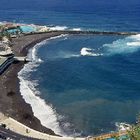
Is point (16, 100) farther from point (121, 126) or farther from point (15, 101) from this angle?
point (121, 126)

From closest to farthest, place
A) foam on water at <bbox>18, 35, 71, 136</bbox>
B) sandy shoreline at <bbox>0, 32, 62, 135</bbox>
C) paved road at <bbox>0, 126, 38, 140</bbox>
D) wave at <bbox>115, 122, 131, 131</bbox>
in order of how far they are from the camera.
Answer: paved road at <bbox>0, 126, 38, 140</bbox>, wave at <bbox>115, 122, 131, 131</bbox>, foam on water at <bbox>18, 35, 71, 136</bbox>, sandy shoreline at <bbox>0, 32, 62, 135</bbox>

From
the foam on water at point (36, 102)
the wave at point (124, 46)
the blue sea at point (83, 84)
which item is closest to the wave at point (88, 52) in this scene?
the blue sea at point (83, 84)

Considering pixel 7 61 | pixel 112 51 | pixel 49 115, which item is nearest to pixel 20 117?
pixel 49 115

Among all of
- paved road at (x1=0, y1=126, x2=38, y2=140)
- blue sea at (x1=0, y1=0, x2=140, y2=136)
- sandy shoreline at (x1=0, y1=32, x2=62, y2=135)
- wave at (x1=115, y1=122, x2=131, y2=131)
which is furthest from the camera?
blue sea at (x1=0, y1=0, x2=140, y2=136)

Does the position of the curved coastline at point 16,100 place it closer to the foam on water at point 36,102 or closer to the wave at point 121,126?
the foam on water at point 36,102

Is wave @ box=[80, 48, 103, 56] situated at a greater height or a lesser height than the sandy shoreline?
greater

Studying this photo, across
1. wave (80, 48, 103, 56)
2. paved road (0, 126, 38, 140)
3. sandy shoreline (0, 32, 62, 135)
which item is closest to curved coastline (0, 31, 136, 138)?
sandy shoreline (0, 32, 62, 135)

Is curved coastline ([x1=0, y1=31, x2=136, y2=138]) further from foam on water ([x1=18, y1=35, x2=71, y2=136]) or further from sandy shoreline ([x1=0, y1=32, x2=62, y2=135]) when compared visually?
foam on water ([x1=18, y1=35, x2=71, y2=136])
